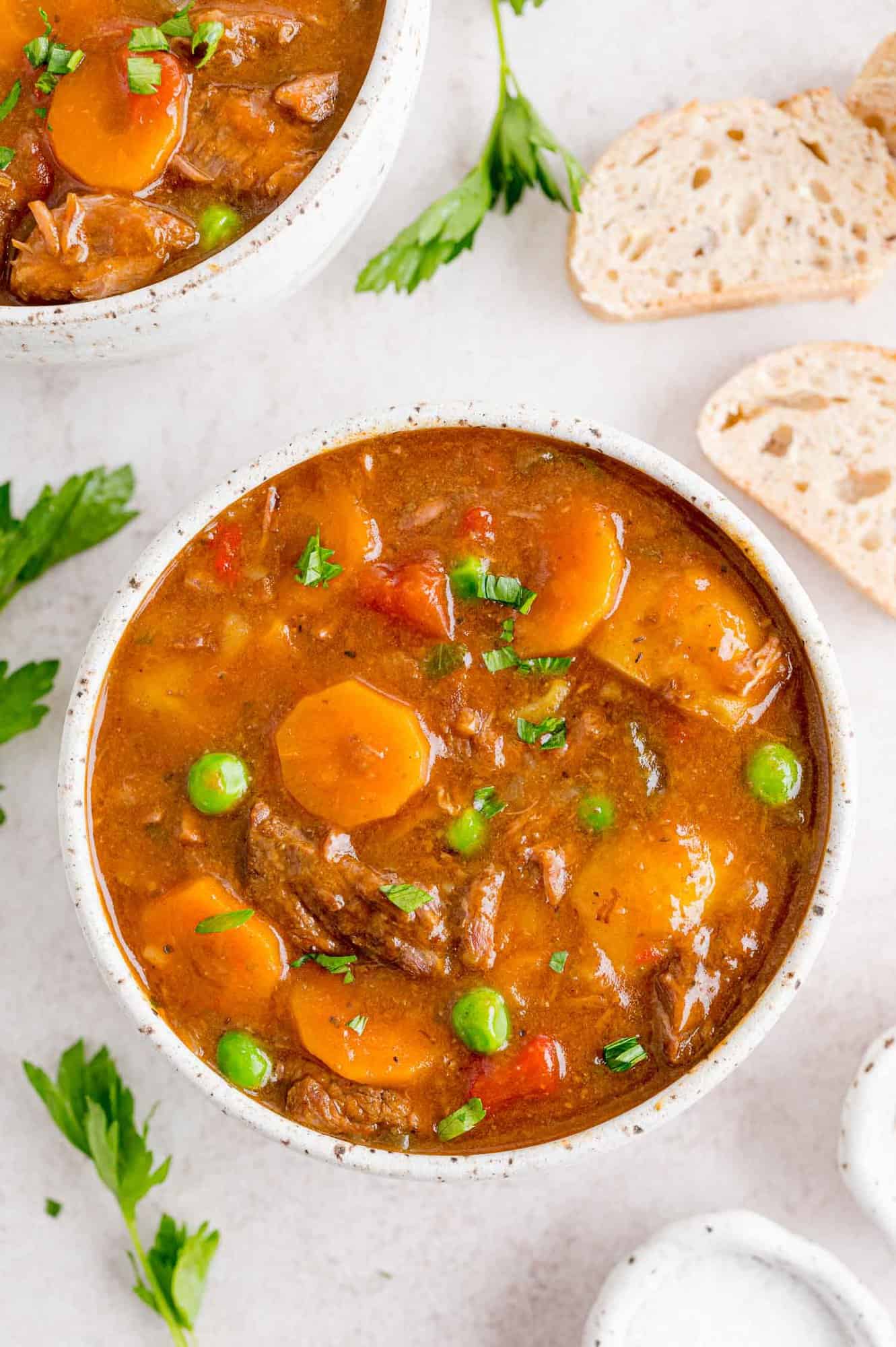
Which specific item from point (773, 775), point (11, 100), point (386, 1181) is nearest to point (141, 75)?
point (11, 100)

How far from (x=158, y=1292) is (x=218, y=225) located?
101 inches

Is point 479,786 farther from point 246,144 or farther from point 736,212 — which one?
point 736,212

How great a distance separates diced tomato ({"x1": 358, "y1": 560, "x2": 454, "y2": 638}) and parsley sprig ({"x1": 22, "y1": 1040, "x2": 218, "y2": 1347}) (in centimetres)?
150

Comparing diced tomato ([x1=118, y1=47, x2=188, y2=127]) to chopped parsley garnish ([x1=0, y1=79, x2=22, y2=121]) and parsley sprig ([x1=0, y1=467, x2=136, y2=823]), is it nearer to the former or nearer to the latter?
chopped parsley garnish ([x1=0, y1=79, x2=22, y2=121])

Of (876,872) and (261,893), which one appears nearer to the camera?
(261,893)

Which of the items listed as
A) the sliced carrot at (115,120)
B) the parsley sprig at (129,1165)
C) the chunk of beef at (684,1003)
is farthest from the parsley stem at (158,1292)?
the sliced carrot at (115,120)

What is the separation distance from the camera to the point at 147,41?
8.89 ft

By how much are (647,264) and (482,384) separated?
53 cm

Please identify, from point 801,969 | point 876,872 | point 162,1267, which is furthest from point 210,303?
point 162,1267

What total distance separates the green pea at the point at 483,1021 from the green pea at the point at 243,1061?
1.37 feet

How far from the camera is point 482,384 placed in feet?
A: 11.3

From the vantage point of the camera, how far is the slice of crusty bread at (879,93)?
3346mm

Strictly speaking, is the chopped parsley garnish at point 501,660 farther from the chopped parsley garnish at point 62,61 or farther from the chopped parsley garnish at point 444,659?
the chopped parsley garnish at point 62,61

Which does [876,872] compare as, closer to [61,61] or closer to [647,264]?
[647,264]
